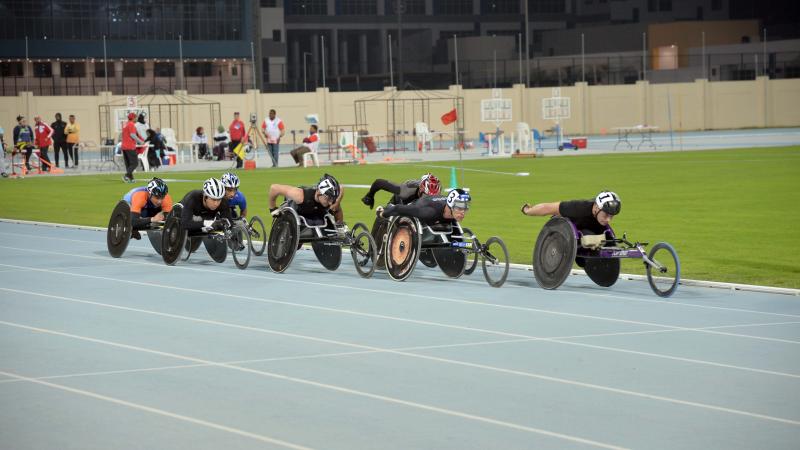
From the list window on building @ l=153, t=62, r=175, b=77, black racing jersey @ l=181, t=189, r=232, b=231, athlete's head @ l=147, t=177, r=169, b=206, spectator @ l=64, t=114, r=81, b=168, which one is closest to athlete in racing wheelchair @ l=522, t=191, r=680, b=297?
black racing jersey @ l=181, t=189, r=232, b=231

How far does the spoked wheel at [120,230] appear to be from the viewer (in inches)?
797

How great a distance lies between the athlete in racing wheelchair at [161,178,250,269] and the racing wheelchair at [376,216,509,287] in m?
2.39

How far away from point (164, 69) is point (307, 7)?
13163 millimetres

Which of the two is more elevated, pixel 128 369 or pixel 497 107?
pixel 497 107

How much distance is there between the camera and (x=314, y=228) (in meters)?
18.0

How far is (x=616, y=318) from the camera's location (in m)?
13.5

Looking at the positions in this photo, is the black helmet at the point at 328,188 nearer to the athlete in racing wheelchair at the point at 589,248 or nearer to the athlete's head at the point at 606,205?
the athlete in racing wheelchair at the point at 589,248

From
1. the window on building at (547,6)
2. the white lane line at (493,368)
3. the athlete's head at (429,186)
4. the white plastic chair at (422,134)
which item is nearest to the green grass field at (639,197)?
the athlete's head at (429,186)

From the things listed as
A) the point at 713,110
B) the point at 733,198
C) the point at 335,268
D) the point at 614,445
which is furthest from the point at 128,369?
the point at 713,110

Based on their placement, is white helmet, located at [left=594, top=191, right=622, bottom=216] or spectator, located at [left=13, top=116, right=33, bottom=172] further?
spectator, located at [left=13, top=116, right=33, bottom=172]

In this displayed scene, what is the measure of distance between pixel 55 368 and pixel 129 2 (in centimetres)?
9042

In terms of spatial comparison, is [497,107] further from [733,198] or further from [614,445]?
[614,445]

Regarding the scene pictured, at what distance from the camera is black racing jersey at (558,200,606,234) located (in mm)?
15398

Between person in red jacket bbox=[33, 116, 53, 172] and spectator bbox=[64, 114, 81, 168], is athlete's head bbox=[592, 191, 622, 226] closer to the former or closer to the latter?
person in red jacket bbox=[33, 116, 53, 172]
